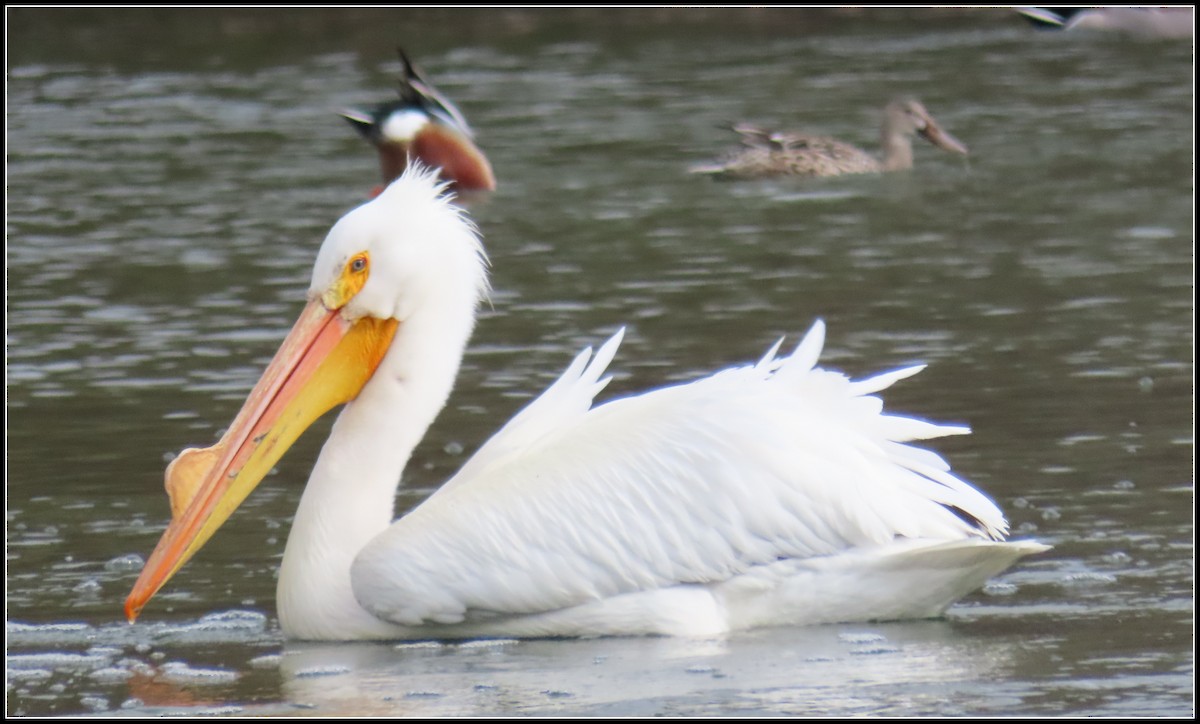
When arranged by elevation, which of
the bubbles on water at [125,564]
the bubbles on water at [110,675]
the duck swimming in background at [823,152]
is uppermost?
the duck swimming in background at [823,152]

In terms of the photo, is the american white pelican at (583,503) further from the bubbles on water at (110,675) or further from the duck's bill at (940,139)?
the duck's bill at (940,139)

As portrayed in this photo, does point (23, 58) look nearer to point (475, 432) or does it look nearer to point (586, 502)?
point (475, 432)

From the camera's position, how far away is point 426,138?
11633 millimetres

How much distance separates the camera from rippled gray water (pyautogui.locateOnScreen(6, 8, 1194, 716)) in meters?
4.30

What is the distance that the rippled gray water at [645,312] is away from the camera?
14.1 ft

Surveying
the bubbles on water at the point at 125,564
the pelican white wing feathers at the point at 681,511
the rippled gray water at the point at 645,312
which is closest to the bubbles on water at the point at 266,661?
the rippled gray water at the point at 645,312

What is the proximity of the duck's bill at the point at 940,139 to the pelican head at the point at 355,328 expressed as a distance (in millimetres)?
7465

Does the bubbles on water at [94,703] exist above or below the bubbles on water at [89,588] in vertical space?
below

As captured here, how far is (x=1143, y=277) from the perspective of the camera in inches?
326

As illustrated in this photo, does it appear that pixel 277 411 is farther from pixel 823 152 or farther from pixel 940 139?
pixel 940 139

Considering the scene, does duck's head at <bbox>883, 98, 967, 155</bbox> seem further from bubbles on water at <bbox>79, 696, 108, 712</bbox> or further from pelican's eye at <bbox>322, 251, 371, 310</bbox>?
bubbles on water at <bbox>79, 696, 108, 712</bbox>

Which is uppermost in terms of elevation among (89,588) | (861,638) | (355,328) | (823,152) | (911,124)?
(911,124)

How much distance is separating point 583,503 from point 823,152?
7.20 m

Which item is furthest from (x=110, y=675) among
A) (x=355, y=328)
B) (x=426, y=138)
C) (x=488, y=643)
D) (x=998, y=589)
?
(x=426, y=138)
